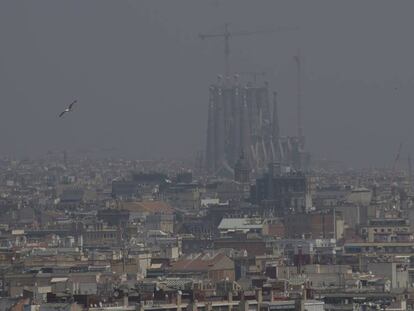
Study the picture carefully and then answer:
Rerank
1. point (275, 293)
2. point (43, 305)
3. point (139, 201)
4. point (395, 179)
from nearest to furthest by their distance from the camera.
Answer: point (43, 305), point (275, 293), point (139, 201), point (395, 179)

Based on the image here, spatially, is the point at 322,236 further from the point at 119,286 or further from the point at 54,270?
the point at 119,286

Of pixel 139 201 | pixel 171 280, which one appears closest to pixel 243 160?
pixel 139 201

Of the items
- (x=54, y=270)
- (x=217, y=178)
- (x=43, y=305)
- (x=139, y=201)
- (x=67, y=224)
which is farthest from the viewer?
(x=217, y=178)

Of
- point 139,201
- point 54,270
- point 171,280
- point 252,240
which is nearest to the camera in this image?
point 171,280

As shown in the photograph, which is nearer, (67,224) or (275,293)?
(275,293)

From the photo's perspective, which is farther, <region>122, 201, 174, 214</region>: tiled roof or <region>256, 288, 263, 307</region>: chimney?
<region>122, 201, 174, 214</region>: tiled roof

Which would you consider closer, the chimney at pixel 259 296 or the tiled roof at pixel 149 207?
the chimney at pixel 259 296

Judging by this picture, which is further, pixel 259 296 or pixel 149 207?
pixel 149 207

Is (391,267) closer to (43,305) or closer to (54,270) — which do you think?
(54,270)

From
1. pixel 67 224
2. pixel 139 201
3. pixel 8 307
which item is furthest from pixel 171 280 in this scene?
pixel 139 201
